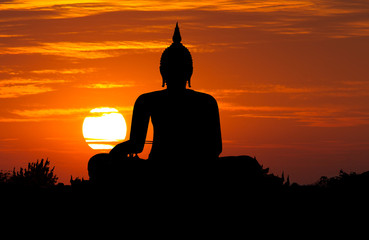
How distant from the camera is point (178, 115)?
74.6ft

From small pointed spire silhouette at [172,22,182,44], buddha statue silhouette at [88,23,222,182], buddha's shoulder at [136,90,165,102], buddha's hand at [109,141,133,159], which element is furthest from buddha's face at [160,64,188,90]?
buddha's hand at [109,141,133,159]

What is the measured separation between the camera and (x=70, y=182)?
23.3 meters

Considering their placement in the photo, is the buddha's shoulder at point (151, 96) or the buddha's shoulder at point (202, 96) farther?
the buddha's shoulder at point (151, 96)

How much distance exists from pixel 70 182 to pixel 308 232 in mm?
6248

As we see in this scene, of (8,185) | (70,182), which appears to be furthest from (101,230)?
(8,185)

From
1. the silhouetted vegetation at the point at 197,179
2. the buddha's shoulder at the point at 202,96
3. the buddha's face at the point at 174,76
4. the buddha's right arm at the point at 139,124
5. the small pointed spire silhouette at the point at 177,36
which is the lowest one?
the silhouetted vegetation at the point at 197,179

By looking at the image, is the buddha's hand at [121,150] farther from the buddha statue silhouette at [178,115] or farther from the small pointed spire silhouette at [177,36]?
the small pointed spire silhouette at [177,36]

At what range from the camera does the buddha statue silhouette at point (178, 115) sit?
888 inches

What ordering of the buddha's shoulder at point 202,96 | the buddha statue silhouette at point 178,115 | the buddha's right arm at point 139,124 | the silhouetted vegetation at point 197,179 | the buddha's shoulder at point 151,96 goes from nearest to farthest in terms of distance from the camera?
the silhouetted vegetation at point 197,179
the buddha statue silhouette at point 178,115
the buddha's shoulder at point 202,96
the buddha's shoulder at point 151,96
the buddha's right arm at point 139,124

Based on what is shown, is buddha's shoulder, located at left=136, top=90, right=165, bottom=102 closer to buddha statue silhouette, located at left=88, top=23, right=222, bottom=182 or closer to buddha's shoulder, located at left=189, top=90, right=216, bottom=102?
buddha statue silhouette, located at left=88, top=23, right=222, bottom=182

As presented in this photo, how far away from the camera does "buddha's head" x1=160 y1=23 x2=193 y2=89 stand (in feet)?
75.2

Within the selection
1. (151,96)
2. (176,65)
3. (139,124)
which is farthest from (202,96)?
(139,124)

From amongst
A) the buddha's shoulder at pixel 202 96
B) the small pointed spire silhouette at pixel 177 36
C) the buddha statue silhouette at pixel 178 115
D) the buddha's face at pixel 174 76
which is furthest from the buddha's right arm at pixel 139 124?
the small pointed spire silhouette at pixel 177 36

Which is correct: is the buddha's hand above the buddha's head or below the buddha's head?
below
